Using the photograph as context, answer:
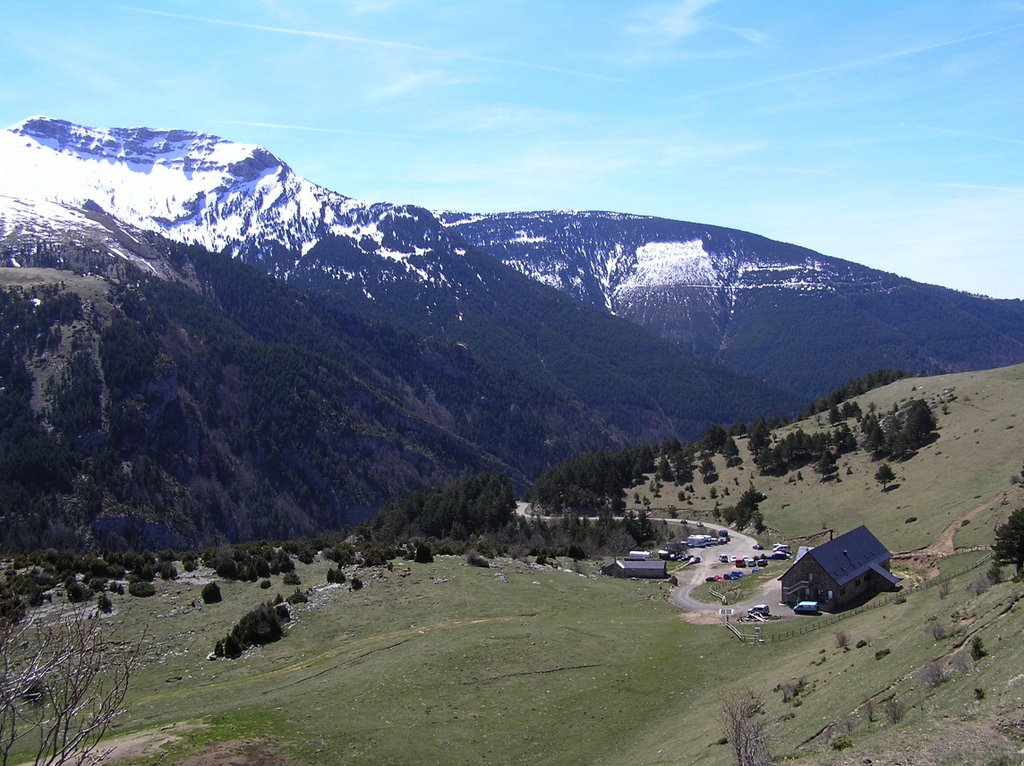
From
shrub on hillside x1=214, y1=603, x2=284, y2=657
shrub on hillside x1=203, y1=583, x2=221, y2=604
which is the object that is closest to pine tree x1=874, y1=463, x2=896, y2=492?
shrub on hillside x1=214, y1=603, x2=284, y2=657

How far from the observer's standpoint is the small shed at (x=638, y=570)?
78.6m

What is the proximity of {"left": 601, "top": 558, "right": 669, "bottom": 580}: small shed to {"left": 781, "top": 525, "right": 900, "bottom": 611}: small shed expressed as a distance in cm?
1968

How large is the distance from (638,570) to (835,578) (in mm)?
24663

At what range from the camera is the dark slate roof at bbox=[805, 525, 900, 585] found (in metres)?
57.8

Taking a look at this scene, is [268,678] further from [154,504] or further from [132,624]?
[154,504]

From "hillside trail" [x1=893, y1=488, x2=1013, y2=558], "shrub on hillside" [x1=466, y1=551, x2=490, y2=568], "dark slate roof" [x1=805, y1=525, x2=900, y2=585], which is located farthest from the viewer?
"shrub on hillside" [x1=466, y1=551, x2=490, y2=568]

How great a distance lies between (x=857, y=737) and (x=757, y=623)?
31515 mm

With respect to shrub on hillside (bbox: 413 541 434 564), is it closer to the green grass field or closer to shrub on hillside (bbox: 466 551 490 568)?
shrub on hillside (bbox: 466 551 490 568)

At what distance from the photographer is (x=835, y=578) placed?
5700cm

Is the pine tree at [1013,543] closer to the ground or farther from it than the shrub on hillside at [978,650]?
farther from it

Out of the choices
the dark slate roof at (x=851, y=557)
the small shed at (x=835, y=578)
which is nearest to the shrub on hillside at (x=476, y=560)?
the small shed at (x=835, y=578)

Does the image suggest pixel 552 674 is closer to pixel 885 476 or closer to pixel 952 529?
pixel 952 529

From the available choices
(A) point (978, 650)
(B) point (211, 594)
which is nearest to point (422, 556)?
(B) point (211, 594)

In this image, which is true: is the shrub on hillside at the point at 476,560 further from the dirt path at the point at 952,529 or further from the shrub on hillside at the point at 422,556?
the dirt path at the point at 952,529
